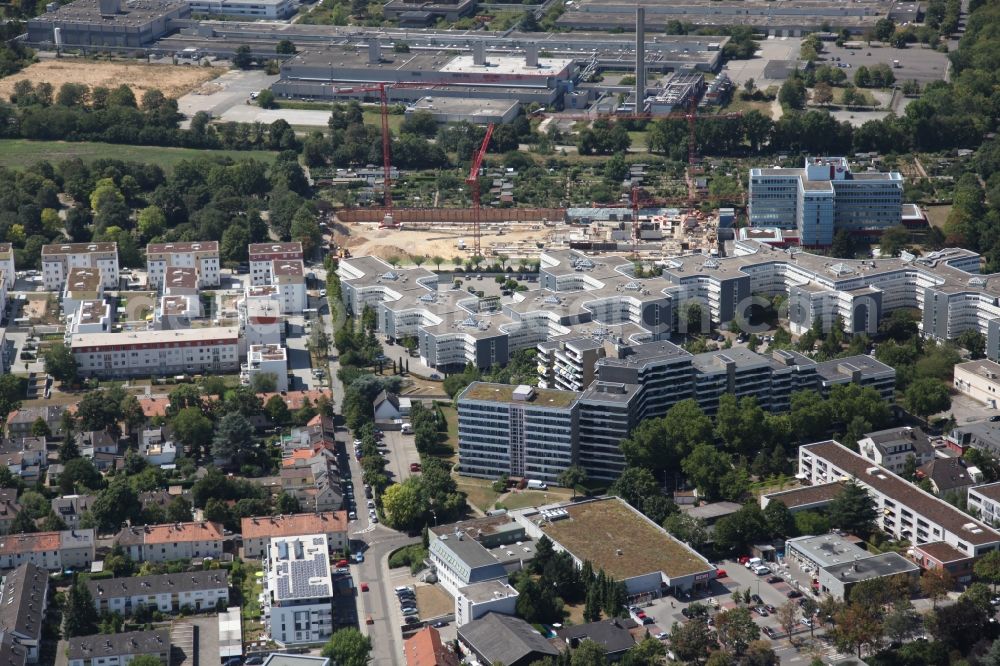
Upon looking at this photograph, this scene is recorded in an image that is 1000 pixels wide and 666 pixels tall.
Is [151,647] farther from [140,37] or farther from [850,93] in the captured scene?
[140,37]

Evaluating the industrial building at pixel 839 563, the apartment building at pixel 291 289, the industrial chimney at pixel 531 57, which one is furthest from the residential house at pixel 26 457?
the industrial chimney at pixel 531 57

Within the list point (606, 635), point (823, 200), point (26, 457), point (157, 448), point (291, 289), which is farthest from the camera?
point (823, 200)

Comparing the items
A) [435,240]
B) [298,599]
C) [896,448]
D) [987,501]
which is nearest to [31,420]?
[298,599]

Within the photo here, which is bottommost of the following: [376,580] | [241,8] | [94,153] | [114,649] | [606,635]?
[376,580]

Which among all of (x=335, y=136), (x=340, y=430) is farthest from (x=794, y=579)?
(x=335, y=136)

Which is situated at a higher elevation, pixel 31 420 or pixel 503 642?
pixel 31 420

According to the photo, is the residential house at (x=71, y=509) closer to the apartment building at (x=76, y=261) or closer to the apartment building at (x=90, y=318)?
the apartment building at (x=90, y=318)

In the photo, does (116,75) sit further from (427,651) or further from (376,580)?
(427,651)

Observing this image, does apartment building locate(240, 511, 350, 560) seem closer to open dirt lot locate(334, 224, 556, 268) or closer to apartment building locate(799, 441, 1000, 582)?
apartment building locate(799, 441, 1000, 582)
